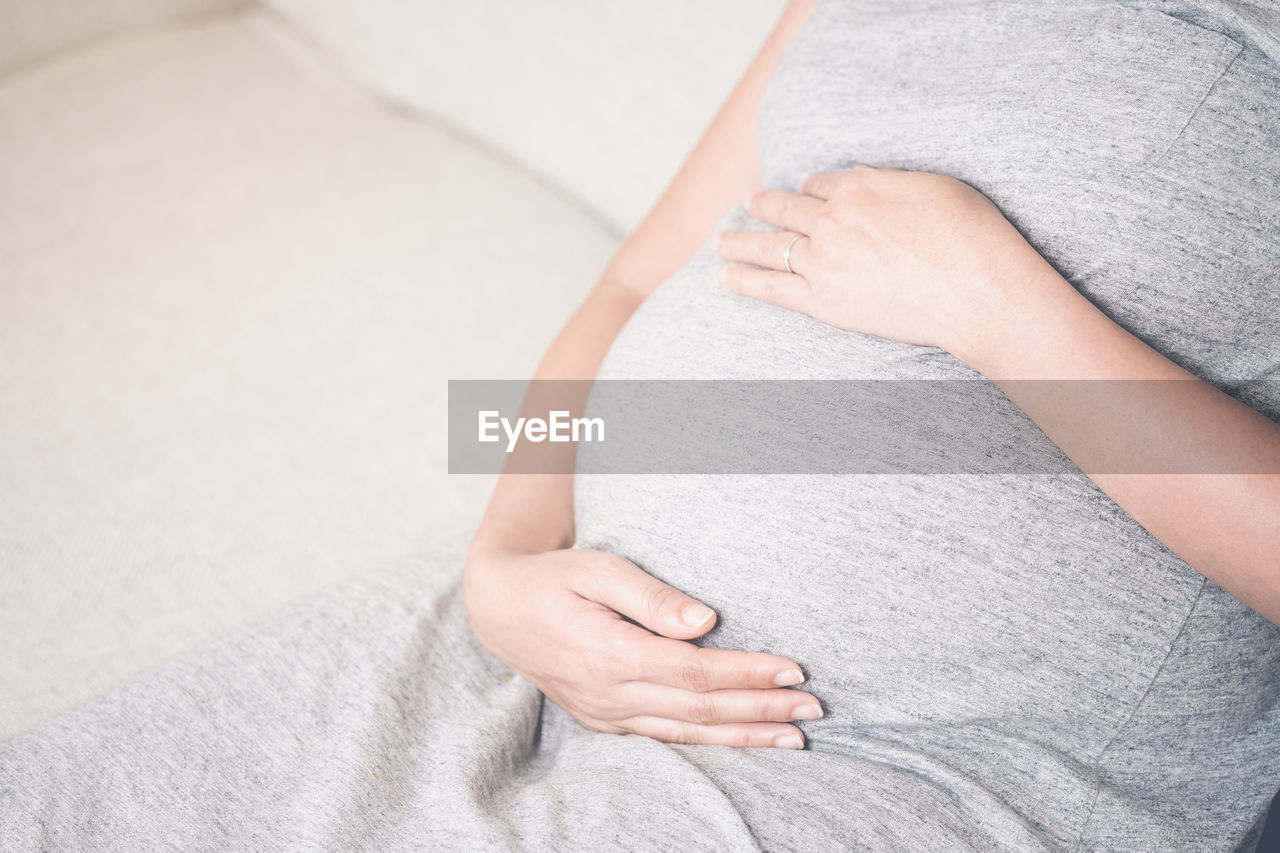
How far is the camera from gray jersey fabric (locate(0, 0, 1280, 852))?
0.56 metres

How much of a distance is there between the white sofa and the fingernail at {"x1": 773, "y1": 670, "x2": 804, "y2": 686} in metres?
0.48

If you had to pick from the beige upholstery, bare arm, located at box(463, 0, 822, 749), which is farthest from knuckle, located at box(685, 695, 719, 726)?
the beige upholstery

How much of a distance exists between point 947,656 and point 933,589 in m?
0.05

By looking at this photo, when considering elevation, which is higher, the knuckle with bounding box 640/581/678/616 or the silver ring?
the silver ring

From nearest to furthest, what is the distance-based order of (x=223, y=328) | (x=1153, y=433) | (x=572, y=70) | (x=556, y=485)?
(x=1153, y=433) < (x=556, y=485) < (x=223, y=328) < (x=572, y=70)

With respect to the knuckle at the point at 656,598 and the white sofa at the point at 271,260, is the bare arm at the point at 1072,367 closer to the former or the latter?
the knuckle at the point at 656,598

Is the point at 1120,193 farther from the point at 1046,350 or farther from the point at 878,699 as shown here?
the point at 878,699

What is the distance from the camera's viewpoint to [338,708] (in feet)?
2.10

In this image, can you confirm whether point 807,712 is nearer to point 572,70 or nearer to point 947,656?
point 947,656

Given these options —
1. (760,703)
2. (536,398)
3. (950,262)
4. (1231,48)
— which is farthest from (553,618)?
(1231,48)

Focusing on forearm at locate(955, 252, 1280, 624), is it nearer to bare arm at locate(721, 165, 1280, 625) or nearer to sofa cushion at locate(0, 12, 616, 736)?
bare arm at locate(721, 165, 1280, 625)

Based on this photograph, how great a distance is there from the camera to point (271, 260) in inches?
47.4

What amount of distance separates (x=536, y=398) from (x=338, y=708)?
1.11ft

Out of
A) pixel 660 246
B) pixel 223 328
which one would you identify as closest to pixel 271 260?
pixel 223 328
